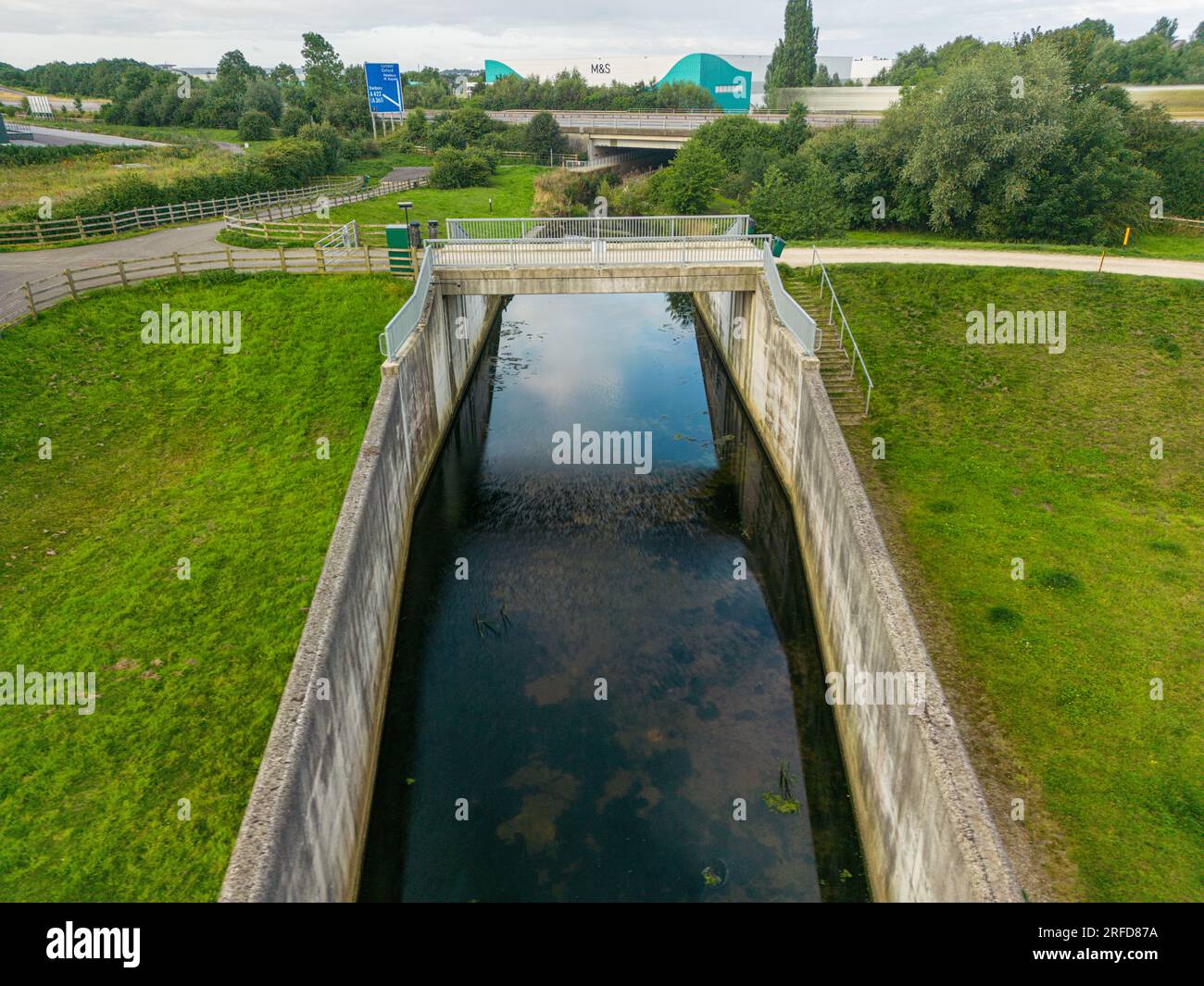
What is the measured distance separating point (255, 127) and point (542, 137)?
2691 centimetres

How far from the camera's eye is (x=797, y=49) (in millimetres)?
109875

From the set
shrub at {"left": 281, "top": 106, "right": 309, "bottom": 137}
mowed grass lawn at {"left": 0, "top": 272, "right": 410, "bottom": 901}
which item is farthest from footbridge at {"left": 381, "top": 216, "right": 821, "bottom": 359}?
shrub at {"left": 281, "top": 106, "right": 309, "bottom": 137}

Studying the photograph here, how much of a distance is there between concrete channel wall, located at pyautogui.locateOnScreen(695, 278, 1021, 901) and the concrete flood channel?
6 cm

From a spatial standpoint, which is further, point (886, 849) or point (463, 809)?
point (463, 809)

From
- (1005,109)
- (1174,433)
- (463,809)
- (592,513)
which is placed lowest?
(463,809)

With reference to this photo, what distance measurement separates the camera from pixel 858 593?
14.9 m

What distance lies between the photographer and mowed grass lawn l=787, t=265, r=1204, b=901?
1209 cm

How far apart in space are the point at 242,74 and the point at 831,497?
331 feet

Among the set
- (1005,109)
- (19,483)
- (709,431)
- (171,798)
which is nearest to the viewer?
(171,798)

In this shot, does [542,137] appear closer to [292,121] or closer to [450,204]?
[292,121]

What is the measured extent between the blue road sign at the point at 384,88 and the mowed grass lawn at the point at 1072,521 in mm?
55865
